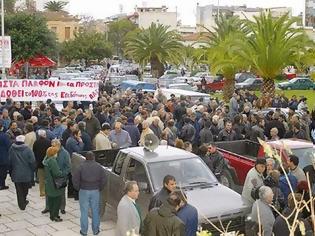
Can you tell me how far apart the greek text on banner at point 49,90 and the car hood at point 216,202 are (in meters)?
11.5

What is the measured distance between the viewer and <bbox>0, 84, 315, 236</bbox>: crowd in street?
24.2 ft

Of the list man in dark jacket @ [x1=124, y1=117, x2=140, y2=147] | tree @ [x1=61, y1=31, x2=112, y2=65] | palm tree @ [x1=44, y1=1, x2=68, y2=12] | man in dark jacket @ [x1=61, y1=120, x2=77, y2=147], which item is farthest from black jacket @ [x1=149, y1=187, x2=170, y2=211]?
palm tree @ [x1=44, y1=1, x2=68, y2=12]

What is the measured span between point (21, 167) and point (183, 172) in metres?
3.67

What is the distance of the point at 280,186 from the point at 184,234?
284 centimetres

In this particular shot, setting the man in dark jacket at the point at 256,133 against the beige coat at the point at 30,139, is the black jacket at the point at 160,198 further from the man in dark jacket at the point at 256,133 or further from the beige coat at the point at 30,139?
the man in dark jacket at the point at 256,133

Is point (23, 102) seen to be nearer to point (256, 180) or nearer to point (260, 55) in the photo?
point (260, 55)

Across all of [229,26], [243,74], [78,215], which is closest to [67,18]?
[243,74]

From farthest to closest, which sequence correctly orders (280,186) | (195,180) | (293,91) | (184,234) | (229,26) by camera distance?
1. (293,91)
2. (229,26)
3. (195,180)
4. (280,186)
5. (184,234)

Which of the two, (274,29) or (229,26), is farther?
(229,26)

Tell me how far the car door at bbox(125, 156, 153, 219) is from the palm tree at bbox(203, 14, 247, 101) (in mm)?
16444

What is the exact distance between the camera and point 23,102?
20.6m

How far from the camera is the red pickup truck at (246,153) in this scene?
11.7 meters

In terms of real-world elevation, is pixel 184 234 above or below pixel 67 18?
below

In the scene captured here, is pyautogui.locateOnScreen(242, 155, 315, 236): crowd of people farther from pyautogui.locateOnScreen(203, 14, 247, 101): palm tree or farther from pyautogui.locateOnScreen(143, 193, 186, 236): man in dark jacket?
pyautogui.locateOnScreen(203, 14, 247, 101): palm tree
